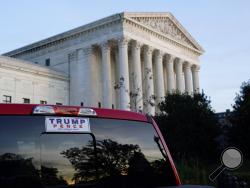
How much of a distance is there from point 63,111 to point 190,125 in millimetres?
43105

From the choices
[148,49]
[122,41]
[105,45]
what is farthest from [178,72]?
[105,45]

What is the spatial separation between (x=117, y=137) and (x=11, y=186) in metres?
1.11

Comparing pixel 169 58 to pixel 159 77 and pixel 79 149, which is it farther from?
pixel 79 149

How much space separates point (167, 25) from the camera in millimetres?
A: 68625

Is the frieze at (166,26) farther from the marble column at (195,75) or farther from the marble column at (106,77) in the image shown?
the marble column at (106,77)

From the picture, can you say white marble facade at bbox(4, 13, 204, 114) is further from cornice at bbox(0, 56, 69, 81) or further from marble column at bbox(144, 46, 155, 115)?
cornice at bbox(0, 56, 69, 81)

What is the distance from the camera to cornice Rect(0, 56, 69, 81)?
53656 mm

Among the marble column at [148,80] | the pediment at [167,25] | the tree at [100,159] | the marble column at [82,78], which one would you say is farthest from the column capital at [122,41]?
the tree at [100,159]

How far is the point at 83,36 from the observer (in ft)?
202

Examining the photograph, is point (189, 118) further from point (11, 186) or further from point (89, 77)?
point (11, 186)

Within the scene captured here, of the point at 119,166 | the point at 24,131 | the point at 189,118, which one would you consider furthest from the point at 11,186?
the point at 189,118

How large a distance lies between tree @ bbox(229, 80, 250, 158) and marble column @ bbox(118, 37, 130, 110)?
12.7 m

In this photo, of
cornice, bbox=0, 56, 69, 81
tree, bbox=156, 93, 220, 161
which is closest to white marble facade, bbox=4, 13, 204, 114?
cornice, bbox=0, 56, 69, 81

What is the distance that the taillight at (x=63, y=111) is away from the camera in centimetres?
389
